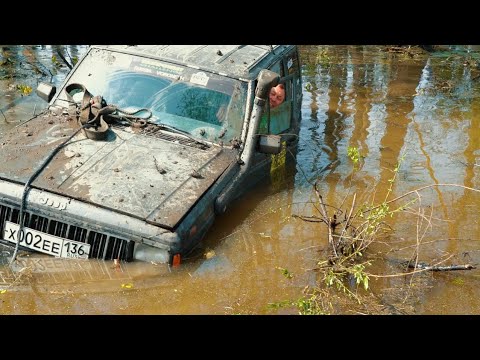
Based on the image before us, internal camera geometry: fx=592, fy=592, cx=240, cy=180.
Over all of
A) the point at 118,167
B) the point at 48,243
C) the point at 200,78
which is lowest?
the point at 48,243

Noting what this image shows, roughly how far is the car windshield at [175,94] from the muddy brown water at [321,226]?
94 centimetres

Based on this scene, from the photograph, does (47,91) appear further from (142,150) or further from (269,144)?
(269,144)

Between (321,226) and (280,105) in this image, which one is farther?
(280,105)

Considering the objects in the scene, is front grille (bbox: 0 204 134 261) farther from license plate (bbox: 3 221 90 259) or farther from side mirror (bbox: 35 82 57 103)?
side mirror (bbox: 35 82 57 103)

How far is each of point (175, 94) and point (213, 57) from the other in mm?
717

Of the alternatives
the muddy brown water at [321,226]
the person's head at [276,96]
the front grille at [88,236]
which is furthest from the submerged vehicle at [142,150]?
the muddy brown water at [321,226]

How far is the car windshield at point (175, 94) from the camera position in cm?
599

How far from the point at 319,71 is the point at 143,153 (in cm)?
775

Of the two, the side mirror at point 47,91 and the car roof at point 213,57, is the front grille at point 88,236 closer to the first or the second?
the side mirror at point 47,91

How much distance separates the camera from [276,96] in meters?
6.67

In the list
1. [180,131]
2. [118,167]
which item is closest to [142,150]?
[118,167]

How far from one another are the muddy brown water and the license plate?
0.09 metres

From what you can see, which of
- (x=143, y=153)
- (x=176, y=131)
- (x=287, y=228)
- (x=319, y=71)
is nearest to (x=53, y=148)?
(x=143, y=153)

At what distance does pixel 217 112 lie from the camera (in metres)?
6.03
